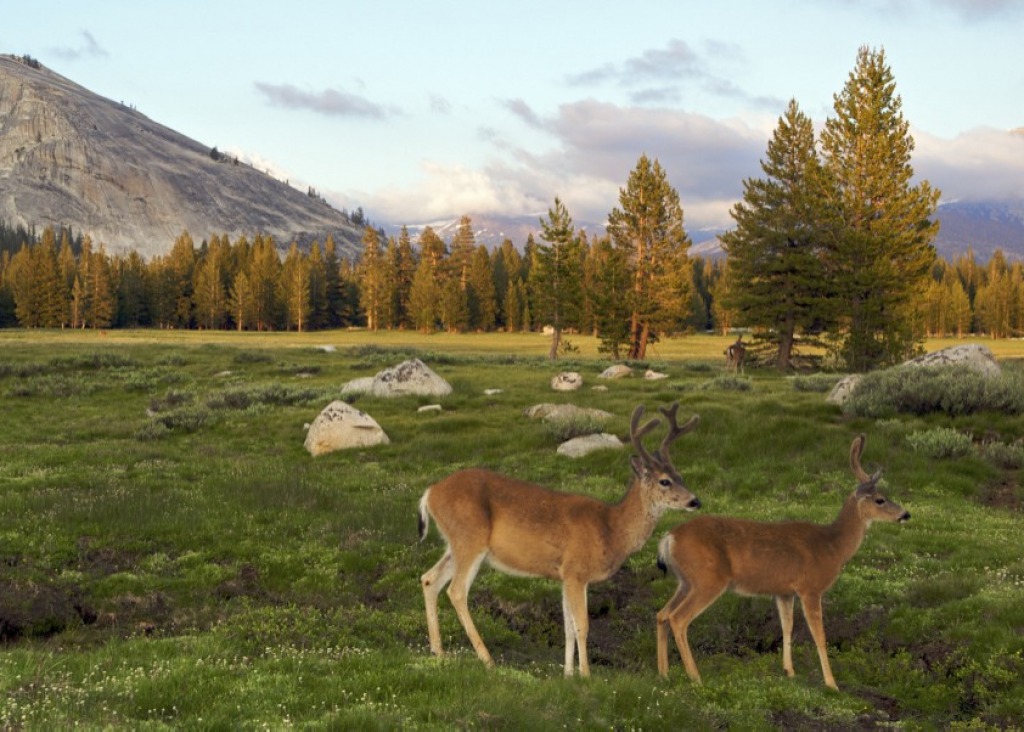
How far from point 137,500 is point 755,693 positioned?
13.1m

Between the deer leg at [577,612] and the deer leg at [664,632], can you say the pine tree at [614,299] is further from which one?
the deer leg at [577,612]

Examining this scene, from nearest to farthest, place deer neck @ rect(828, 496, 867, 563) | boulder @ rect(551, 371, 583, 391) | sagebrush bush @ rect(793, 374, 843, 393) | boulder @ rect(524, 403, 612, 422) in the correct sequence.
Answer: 1. deer neck @ rect(828, 496, 867, 563)
2. boulder @ rect(524, 403, 612, 422)
3. sagebrush bush @ rect(793, 374, 843, 393)
4. boulder @ rect(551, 371, 583, 391)

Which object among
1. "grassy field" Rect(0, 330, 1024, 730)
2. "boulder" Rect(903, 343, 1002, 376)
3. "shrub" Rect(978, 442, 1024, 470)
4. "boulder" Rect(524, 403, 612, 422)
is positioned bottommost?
"grassy field" Rect(0, 330, 1024, 730)

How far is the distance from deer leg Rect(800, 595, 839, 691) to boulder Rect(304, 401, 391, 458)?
51.4ft

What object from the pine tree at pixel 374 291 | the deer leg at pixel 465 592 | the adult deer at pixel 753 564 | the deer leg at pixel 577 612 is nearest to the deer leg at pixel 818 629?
the adult deer at pixel 753 564

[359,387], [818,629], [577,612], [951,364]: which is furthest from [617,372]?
[577,612]

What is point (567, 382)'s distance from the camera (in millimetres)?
33438

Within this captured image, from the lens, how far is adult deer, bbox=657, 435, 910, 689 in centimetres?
861

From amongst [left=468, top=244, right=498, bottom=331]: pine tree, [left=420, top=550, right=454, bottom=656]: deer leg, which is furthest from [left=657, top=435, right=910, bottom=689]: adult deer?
[left=468, top=244, right=498, bottom=331]: pine tree

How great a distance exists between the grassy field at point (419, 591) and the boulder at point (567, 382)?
682 centimetres

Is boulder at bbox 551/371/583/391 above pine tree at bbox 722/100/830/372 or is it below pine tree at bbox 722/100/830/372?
below

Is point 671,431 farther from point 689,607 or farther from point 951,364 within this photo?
point 951,364

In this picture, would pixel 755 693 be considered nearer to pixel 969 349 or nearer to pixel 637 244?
pixel 969 349

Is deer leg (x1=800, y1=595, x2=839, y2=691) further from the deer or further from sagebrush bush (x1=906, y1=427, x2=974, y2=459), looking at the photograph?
the deer
